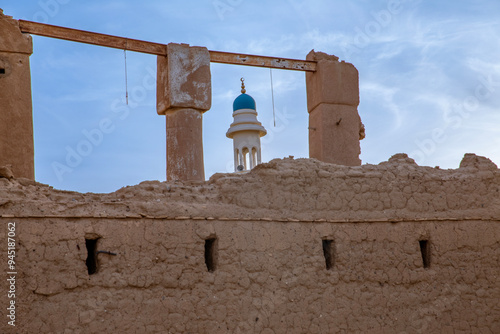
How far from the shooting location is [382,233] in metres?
9.83

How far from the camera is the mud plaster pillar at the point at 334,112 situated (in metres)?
13.8

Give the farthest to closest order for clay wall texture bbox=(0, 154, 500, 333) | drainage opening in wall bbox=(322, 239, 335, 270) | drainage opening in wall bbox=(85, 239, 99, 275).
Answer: drainage opening in wall bbox=(322, 239, 335, 270)
drainage opening in wall bbox=(85, 239, 99, 275)
clay wall texture bbox=(0, 154, 500, 333)

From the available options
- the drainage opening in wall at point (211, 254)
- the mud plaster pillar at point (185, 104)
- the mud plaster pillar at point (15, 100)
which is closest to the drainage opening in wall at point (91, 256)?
the drainage opening in wall at point (211, 254)

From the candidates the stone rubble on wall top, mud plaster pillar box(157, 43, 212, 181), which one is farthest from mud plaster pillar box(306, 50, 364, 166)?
the stone rubble on wall top

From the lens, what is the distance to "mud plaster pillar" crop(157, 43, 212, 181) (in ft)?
41.5

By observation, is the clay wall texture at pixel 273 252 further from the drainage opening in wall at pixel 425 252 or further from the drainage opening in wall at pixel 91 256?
the drainage opening in wall at pixel 91 256

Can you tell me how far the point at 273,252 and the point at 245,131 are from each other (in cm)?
1232

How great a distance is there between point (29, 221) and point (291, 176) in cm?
355

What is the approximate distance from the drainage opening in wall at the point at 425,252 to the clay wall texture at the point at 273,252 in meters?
0.02

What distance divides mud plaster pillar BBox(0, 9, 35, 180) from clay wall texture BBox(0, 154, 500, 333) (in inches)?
91.3

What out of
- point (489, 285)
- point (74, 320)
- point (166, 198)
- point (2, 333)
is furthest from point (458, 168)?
point (2, 333)

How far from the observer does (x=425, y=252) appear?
33.2ft

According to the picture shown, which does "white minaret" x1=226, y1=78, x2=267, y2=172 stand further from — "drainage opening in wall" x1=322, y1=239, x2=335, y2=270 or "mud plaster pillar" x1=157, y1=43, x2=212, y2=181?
"drainage opening in wall" x1=322, y1=239, x2=335, y2=270

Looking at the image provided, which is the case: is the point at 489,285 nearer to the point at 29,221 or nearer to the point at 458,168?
the point at 458,168
